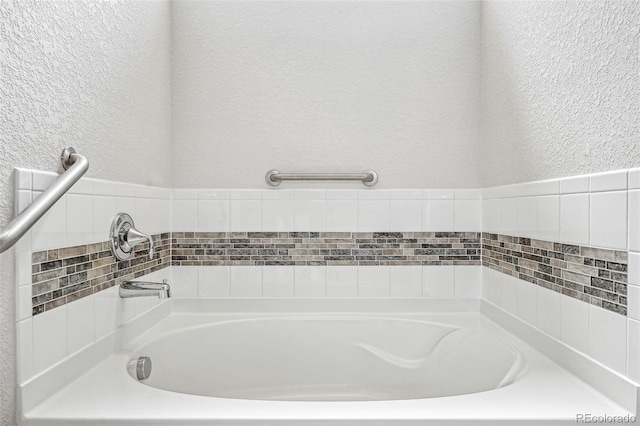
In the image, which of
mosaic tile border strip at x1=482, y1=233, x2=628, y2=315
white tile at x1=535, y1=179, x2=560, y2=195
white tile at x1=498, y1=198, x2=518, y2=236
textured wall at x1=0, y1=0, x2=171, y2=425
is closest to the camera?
textured wall at x1=0, y1=0, x2=171, y2=425

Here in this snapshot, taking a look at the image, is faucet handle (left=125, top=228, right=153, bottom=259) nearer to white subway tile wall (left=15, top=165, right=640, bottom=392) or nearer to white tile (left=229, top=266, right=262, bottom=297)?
white subway tile wall (left=15, top=165, right=640, bottom=392)

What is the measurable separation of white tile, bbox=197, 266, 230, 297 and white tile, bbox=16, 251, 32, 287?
994 mm

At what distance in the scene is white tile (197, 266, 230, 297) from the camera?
2.01 m

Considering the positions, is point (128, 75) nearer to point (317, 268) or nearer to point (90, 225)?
point (90, 225)

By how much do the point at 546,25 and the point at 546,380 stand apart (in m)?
1.07

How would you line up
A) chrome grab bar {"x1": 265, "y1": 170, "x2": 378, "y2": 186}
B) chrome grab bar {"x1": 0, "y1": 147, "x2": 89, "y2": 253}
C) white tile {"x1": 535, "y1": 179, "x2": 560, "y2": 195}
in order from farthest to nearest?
chrome grab bar {"x1": 265, "y1": 170, "x2": 378, "y2": 186}, white tile {"x1": 535, "y1": 179, "x2": 560, "y2": 195}, chrome grab bar {"x1": 0, "y1": 147, "x2": 89, "y2": 253}

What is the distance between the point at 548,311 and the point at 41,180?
1462 millimetres

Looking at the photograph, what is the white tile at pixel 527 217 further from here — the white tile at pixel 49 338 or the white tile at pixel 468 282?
the white tile at pixel 49 338

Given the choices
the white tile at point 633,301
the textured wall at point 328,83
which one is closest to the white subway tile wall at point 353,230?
the white tile at point 633,301

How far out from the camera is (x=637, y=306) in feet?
3.22

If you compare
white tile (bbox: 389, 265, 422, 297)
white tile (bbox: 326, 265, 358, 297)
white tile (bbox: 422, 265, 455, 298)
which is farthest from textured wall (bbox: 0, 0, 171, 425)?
white tile (bbox: 422, 265, 455, 298)

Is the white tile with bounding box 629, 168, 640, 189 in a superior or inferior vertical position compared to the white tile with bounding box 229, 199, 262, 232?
superior

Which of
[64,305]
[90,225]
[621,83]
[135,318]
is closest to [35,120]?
[90,225]

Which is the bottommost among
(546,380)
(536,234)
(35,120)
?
(546,380)
